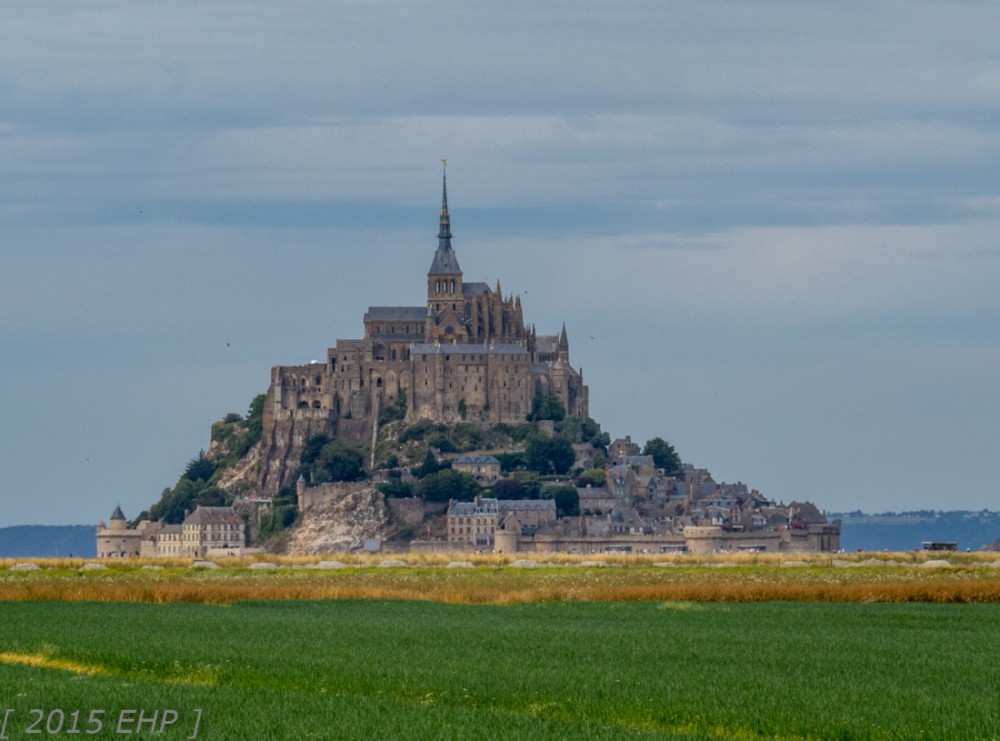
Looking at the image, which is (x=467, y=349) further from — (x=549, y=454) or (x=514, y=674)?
(x=514, y=674)

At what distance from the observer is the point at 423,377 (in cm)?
16600

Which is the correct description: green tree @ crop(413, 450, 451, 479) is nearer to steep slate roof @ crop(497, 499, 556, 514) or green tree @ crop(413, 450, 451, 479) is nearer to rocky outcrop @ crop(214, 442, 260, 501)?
steep slate roof @ crop(497, 499, 556, 514)

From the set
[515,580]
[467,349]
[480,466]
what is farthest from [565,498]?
[515,580]

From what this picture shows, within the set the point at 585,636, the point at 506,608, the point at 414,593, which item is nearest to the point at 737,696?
the point at 585,636

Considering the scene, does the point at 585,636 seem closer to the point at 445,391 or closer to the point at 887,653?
the point at 887,653

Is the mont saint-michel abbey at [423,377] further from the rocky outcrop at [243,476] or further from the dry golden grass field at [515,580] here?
the dry golden grass field at [515,580]

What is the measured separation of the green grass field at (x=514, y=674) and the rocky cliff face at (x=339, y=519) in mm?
115030

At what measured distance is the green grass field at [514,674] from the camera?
2381cm

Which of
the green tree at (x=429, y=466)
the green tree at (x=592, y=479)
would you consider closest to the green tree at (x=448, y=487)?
the green tree at (x=429, y=466)

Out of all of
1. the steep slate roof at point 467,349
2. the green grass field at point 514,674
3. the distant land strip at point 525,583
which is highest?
the steep slate roof at point 467,349

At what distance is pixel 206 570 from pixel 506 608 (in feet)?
114

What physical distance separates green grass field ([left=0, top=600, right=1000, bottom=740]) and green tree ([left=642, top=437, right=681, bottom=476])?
434ft

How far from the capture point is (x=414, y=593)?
54.8 meters

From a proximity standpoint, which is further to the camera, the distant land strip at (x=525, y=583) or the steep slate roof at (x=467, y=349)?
the steep slate roof at (x=467, y=349)
